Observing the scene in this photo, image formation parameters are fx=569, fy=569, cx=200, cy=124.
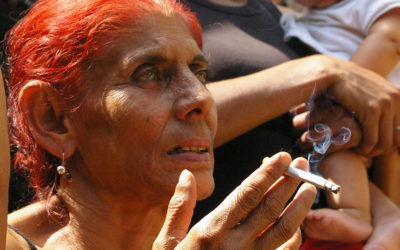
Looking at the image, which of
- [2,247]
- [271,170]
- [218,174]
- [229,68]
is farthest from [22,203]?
[271,170]

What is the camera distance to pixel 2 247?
4.41 ft

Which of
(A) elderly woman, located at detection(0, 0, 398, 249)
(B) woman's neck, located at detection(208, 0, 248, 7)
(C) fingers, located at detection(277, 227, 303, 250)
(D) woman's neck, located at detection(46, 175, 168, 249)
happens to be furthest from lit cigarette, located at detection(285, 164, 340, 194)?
(B) woman's neck, located at detection(208, 0, 248, 7)

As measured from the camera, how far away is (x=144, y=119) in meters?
1.84

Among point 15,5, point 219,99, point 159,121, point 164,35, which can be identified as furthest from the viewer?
point 15,5

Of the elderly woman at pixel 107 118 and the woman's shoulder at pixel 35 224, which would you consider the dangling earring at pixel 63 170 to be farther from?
the woman's shoulder at pixel 35 224

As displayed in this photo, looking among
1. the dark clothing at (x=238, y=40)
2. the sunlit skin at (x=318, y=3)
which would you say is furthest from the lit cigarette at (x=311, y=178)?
the sunlit skin at (x=318, y=3)

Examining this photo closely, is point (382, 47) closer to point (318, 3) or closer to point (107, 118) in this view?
point (318, 3)

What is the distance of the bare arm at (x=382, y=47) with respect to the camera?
2.76 m

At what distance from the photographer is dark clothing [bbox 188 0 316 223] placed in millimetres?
2494

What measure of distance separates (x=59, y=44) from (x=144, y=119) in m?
0.41

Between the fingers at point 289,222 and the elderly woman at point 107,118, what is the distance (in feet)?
1.17

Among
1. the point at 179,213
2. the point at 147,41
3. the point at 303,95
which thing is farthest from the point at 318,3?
the point at 179,213

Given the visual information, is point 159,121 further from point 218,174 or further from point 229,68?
point 229,68

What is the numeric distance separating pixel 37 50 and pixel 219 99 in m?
0.81
